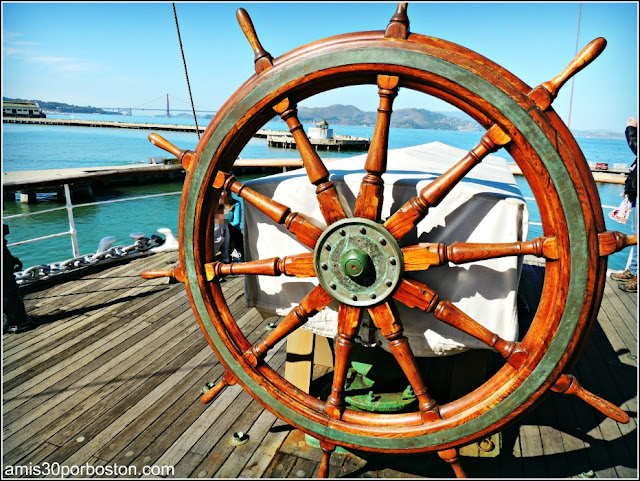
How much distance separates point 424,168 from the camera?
1665mm

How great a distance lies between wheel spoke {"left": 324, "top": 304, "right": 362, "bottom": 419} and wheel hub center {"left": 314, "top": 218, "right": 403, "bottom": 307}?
0.05 metres

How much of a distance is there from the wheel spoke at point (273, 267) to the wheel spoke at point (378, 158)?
0.75 feet

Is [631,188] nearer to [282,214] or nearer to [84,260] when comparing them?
[282,214]

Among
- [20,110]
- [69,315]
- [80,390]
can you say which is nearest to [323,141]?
[69,315]

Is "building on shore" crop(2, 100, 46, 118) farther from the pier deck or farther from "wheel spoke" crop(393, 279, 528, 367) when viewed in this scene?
"wheel spoke" crop(393, 279, 528, 367)

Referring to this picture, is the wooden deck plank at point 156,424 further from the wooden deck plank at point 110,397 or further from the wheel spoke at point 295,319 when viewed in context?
the wheel spoke at point 295,319

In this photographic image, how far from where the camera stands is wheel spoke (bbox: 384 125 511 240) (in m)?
1.09

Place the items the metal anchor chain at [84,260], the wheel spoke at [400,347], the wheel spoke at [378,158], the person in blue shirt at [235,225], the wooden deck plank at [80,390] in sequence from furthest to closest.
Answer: the person in blue shirt at [235,225] → the metal anchor chain at [84,260] → the wooden deck plank at [80,390] → the wheel spoke at [400,347] → the wheel spoke at [378,158]

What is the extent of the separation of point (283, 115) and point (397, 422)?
977mm

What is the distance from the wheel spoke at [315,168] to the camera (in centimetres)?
124

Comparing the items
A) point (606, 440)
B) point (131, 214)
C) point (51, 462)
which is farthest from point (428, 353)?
point (131, 214)

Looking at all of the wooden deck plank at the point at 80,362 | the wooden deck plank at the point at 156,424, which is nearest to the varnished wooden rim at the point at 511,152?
the wooden deck plank at the point at 156,424

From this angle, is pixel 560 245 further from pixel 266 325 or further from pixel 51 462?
pixel 266 325

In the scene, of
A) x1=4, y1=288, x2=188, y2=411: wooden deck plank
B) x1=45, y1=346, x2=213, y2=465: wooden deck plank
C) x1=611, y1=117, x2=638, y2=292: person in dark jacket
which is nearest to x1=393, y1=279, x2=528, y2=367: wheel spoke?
x1=45, y1=346, x2=213, y2=465: wooden deck plank
